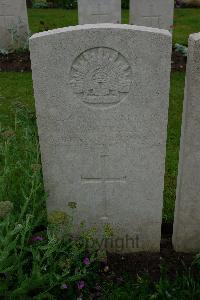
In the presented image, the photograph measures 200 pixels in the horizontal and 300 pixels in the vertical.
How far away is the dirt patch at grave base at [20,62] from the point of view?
23.5 feet

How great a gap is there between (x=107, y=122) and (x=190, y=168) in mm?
634

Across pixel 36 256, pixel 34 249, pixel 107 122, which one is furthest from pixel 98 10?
pixel 36 256

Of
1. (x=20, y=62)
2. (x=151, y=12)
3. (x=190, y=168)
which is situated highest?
(x=151, y=12)

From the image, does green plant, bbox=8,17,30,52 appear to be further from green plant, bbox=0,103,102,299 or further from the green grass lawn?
green plant, bbox=0,103,102,299

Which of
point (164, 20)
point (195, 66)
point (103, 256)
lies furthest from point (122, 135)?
point (164, 20)

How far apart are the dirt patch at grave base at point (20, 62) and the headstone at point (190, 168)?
15.0 feet

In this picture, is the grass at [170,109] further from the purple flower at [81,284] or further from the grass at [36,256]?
the purple flower at [81,284]

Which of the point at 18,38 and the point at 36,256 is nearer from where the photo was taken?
the point at 36,256

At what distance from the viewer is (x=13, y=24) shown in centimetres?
785

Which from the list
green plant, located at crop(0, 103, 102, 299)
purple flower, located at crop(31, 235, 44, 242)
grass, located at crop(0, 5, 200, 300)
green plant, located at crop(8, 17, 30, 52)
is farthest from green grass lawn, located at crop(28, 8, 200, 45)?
purple flower, located at crop(31, 235, 44, 242)

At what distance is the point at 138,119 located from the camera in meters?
2.57

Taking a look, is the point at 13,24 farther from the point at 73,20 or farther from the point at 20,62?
the point at 73,20

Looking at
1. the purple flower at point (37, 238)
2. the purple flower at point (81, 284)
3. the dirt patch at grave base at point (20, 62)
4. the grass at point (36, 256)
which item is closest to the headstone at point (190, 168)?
the grass at point (36, 256)

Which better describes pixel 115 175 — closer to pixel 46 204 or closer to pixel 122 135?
pixel 122 135
